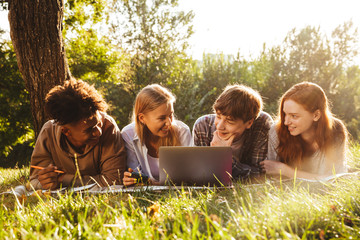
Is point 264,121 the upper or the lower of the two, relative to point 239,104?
lower

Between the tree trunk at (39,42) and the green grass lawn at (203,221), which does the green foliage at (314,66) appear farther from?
the green grass lawn at (203,221)

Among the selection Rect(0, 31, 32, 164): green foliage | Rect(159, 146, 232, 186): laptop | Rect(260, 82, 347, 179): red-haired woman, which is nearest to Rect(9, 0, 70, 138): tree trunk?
Rect(159, 146, 232, 186): laptop

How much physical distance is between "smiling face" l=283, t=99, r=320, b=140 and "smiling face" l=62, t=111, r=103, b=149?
2.04 m

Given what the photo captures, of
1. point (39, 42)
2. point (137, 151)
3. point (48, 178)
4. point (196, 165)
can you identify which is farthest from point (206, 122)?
point (39, 42)

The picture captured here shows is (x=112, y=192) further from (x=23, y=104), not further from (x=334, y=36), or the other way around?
(x=334, y=36)

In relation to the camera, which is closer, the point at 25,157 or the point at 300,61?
the point at 25,157

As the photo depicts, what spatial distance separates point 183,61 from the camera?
17906 millimetres

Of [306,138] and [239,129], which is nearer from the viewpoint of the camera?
[239,129]

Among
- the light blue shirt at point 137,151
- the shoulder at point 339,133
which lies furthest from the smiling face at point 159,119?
the shoulder at point 339,133

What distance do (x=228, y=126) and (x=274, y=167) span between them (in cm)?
68

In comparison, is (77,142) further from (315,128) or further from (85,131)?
(315,128)

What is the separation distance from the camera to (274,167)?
3.54 meters

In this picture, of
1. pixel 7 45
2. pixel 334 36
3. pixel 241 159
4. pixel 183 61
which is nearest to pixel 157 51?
pixel 183 61

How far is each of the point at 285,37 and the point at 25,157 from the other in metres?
16.2
